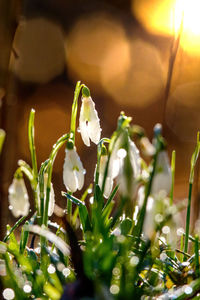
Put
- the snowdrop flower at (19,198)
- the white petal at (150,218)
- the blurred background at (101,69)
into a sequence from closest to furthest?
the white petal at (150,218) < the snowdrop flower at (19,198) < the blurred background at (101,69)

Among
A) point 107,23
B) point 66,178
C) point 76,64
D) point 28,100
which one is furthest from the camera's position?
point 107,23

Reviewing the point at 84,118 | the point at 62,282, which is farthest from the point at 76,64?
the point at 62,282

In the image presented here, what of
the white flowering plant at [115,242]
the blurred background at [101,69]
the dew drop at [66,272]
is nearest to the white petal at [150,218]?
the white flowering plant at [115,242]

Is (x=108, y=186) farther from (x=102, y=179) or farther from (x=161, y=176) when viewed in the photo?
(x=161, y=176)

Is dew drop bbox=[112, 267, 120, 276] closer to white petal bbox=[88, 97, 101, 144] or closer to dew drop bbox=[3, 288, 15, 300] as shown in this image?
dew drop bbox=[3, 288, 15, 300]

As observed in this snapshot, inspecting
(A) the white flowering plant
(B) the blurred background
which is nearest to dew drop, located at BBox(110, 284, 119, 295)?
(A) the white flowering plant

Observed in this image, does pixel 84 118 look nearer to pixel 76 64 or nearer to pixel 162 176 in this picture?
pixel 162 176

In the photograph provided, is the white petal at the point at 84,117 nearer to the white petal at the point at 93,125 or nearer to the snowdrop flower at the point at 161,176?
the white petal at the point at 93,125

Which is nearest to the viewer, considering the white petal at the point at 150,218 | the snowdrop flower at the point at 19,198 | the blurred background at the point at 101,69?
the white petal at the point at 150,218

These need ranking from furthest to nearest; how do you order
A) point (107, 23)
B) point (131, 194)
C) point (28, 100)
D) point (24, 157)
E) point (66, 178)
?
point (107, 23)
point (28, 100)
point (24, 157)
point (66, 178)
point (131, 194)
